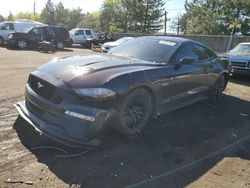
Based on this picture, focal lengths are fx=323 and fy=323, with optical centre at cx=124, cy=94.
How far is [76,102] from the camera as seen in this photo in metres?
4.29

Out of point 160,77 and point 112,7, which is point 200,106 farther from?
point 112,7

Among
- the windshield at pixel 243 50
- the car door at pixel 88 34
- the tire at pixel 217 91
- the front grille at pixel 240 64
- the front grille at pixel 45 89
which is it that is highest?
the car door at pixel 88 34

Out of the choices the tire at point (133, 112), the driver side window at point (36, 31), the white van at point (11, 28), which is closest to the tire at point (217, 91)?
the tire at point (133, 112)

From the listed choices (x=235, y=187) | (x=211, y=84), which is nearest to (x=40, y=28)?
(x=211, y=84)

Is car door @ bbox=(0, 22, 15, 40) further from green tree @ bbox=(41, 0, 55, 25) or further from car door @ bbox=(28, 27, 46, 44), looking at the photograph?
green tree @ bbox=(41, 0, 55, 25)

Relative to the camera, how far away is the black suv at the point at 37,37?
72.0ft

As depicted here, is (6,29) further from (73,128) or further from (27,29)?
(73,128)

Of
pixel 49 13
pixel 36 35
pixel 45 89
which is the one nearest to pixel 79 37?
pixel 36 35

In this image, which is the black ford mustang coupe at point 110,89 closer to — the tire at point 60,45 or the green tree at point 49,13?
the tire at point 60,45

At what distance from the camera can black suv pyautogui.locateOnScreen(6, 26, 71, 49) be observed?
22.0 m

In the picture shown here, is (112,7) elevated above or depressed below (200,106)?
above

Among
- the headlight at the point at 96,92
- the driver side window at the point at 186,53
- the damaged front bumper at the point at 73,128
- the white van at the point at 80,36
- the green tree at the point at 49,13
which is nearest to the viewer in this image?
the damaged front bumper at the point at 73,128

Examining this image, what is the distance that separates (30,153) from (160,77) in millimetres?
2385

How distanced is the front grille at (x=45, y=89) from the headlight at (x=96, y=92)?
31 cm
